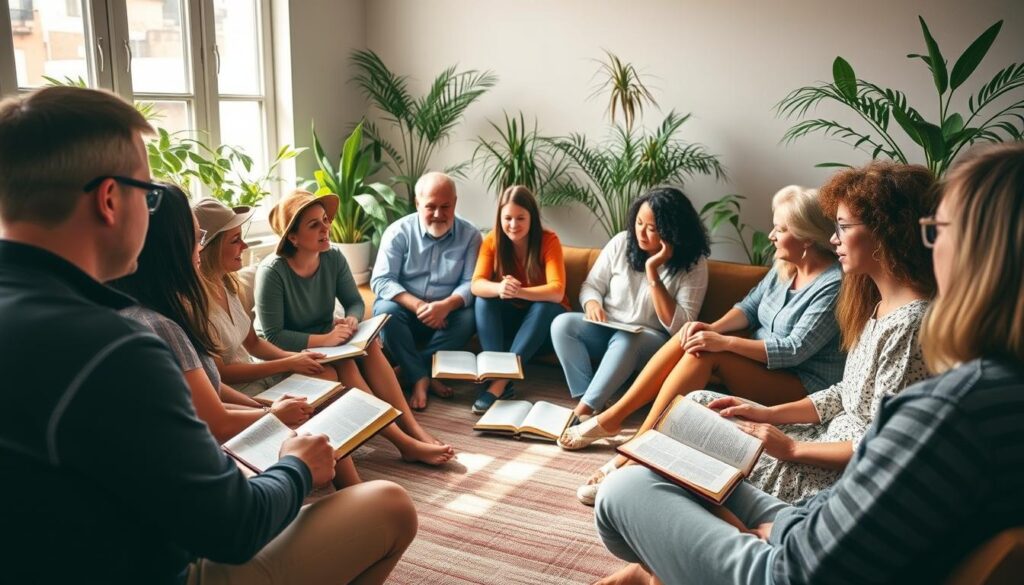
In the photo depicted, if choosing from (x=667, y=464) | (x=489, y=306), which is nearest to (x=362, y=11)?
(x=489, y=306)

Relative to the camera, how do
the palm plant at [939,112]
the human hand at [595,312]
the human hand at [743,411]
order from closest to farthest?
1. the human hand at [743,411]
2. the palm plant at [939,112]
3. the human hand at [595,312]

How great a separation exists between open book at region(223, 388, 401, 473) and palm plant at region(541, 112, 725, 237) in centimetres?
246

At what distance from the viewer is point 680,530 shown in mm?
1560

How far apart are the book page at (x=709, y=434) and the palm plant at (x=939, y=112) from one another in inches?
61.4

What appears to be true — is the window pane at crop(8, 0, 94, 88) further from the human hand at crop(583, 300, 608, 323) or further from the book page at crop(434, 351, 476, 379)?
the human hand at crop(583, 300, 608, 323)

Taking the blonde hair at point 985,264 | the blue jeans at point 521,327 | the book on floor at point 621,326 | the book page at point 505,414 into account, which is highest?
the blonde hair at point 985,264

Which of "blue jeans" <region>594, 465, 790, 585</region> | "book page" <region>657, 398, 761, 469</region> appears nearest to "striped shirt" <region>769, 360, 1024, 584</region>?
"blue jeans" <region>594, 465, 790, 585</region>

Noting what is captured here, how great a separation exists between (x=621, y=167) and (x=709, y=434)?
102 inches

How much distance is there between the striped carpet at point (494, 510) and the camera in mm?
2451

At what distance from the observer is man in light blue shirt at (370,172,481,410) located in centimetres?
399

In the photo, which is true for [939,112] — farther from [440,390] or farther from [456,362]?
[440,390]

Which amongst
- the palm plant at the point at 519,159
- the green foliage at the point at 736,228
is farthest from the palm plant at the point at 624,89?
the green foliage at the point at 736,228

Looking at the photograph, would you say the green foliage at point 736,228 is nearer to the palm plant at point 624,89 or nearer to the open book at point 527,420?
the palm plant at point 624,89

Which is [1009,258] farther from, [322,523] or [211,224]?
[211,224]
